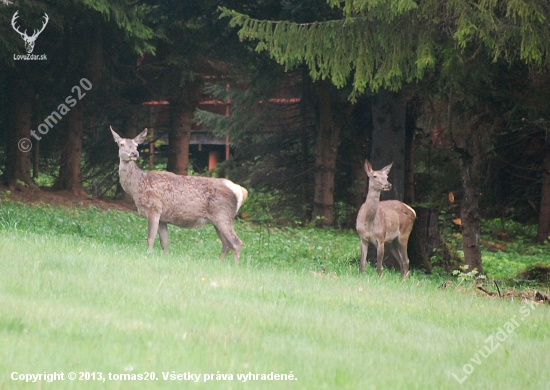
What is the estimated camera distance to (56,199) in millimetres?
19109

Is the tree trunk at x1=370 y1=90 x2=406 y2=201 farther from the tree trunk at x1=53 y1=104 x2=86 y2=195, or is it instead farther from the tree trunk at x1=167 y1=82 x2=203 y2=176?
the tree trunk at x1=167 y1=82 x2=203 y2=176

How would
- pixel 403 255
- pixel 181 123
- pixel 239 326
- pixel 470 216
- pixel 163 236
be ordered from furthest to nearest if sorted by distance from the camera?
pixel 181 123 < pixel 403 255 < pixel 470 216 < pixel 163 236 < pixel 239 326

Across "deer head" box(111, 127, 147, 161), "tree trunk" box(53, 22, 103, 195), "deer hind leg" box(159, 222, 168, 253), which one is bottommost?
"deer hind leg" box(159, 222, 168, 253)

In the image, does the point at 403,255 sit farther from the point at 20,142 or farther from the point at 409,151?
the point at 20,142

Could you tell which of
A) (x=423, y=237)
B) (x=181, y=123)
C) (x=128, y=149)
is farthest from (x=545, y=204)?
(x=128, y=149)

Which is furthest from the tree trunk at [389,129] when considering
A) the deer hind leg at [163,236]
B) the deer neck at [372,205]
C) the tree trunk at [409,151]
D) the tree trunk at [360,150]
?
the tree trunk at [360,150]

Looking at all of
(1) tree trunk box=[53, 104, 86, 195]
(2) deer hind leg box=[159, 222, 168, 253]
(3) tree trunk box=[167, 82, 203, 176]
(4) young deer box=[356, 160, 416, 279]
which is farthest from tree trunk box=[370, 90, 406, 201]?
(3) tree trunk box=[167, 82, 203, 176]

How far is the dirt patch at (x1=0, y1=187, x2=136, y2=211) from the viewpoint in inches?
731

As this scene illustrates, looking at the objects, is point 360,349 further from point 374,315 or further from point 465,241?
point 465,241

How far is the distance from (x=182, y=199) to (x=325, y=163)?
967 centimetres

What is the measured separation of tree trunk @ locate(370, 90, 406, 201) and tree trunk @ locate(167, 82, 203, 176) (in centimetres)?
940

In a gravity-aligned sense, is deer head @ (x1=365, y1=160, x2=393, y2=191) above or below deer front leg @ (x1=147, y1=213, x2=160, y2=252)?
above

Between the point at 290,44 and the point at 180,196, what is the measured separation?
Result: 2800mm

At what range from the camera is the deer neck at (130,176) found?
12.4 m
